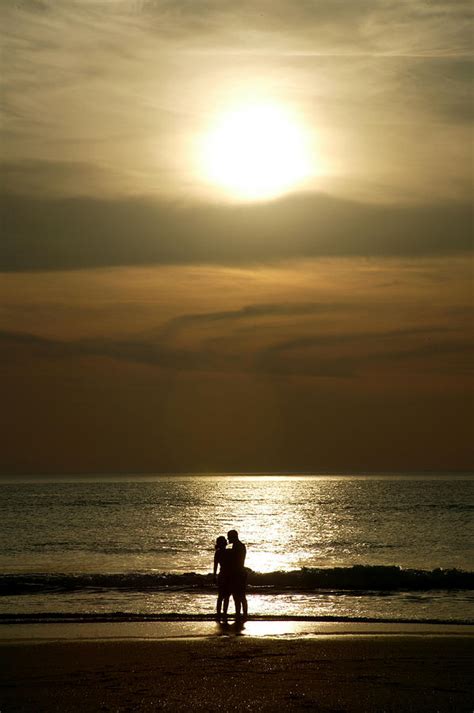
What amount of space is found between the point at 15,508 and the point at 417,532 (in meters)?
54.7

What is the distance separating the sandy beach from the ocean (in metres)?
4.22

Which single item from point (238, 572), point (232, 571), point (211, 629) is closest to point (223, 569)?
point (232, 571)

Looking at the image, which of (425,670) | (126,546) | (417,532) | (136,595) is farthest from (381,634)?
(417,532)

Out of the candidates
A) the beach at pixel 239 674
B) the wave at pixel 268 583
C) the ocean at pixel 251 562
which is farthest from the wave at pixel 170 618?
the wave at pixel 268 583

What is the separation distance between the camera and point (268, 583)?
32.4m

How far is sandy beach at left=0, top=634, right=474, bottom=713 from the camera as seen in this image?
38.2ft

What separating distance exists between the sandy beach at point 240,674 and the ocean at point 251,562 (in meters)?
4.22

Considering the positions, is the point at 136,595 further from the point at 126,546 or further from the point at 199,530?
the point at 199,530

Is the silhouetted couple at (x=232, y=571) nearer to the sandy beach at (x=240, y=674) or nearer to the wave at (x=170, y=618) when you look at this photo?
the wave at (x=170, y=618)

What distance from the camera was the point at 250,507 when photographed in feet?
375

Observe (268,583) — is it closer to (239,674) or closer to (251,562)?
(251,562)

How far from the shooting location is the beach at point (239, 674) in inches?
458

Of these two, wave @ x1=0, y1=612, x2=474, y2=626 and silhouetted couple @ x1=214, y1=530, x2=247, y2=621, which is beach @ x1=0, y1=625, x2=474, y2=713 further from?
wave @ x1=0, y1=612, x2=474, y2=626

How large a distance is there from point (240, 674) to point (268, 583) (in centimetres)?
1944
